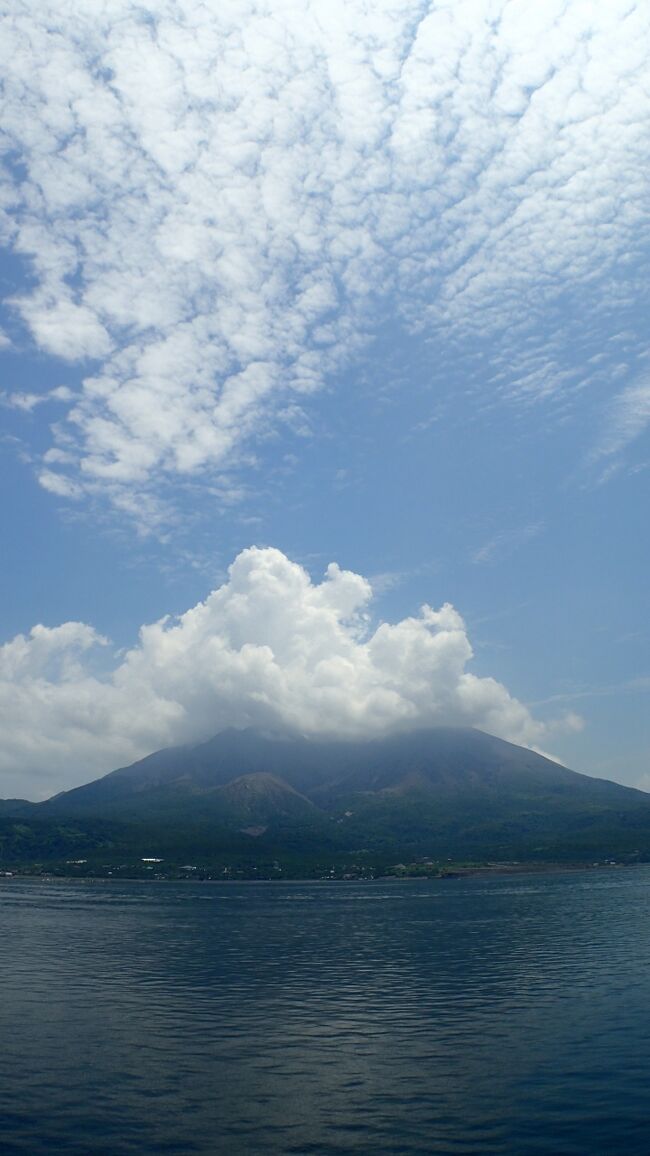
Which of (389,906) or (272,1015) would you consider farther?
(389,906)

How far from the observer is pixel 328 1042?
48531mm

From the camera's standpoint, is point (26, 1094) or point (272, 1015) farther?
point (272, 1015)

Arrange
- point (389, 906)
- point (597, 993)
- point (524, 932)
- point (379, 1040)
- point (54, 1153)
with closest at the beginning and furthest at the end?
point (54, 1153), point (379, 1040), point (597, 993), point (524, 932), point (389, 906)

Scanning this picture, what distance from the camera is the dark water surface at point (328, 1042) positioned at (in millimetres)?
33375

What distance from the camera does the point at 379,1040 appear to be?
48.9m

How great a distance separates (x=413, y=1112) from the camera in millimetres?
35625

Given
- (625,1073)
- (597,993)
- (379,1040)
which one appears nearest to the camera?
(625,1073)

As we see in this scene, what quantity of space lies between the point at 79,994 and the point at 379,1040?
98.2 ft

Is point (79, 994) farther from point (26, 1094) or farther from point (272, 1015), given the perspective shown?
point (26, 1094)

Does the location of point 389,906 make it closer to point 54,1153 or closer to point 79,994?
point 79,994

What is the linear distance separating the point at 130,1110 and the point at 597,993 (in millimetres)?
42163

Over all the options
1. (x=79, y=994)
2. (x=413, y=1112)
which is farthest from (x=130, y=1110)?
(x=79, y=994)

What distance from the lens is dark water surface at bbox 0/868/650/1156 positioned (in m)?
33.4

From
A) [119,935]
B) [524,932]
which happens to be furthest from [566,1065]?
[119,935]
